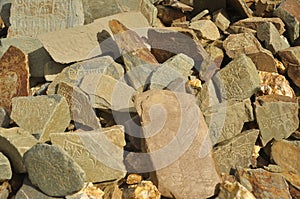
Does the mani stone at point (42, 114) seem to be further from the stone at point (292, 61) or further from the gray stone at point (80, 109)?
the stone at point (292, 61)

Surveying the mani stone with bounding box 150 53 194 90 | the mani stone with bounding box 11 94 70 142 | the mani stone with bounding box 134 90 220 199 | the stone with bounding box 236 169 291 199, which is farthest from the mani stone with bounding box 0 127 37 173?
the stone with bounding box 236 169 291 199

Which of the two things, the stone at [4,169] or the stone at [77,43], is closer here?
the stone at [4,169]


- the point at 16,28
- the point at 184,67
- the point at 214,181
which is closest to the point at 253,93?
the point at 184,67

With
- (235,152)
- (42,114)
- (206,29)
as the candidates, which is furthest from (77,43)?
(235,152)

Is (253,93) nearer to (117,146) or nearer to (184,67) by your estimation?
(184,67)

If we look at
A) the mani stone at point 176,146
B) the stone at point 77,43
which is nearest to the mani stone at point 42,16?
the stone at point 77,43

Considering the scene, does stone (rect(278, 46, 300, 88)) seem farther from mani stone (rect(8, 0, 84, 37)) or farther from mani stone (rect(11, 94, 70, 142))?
mani stone (rect(11, 94, 70, 142))
